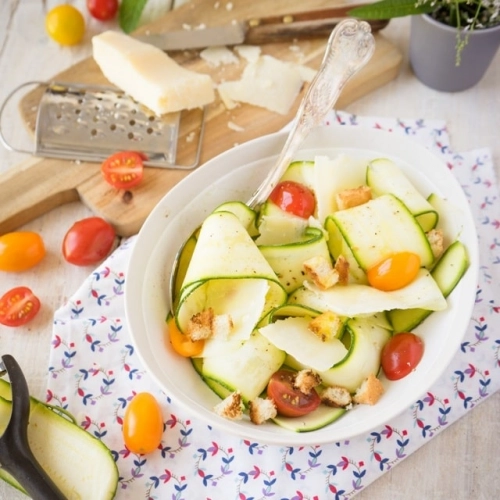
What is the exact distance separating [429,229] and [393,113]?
3.18 ft

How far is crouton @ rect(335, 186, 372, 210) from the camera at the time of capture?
2238 mm

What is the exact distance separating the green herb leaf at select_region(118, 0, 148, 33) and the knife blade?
117 millimetres

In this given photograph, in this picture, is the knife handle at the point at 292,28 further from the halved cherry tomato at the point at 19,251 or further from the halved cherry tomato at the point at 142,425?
the halved cherry tomato at the point at 142,425

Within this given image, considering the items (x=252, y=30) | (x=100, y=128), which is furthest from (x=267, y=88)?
(x=100, y=128)

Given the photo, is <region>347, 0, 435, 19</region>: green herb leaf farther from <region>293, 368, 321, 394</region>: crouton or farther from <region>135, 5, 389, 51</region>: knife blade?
<region>293, 368, 321, 394</region>: crouton

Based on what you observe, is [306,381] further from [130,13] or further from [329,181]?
[130,13]

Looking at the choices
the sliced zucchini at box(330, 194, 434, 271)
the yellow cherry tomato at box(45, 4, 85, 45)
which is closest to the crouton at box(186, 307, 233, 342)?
the sliced zucchini at box(330, 194, 434, 271)

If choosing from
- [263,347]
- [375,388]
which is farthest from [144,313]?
[375,388]

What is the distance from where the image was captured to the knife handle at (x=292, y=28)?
3.11 m

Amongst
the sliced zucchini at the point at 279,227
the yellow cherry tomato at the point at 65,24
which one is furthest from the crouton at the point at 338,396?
the yellow cherry tomato at the point at 65,24

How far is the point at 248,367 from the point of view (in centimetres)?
201

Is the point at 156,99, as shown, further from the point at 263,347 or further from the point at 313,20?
the point at 263,347

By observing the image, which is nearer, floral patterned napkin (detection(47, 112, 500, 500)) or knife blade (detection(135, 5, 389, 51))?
floral patterned napkin (detection(47, 112, 500, 500))

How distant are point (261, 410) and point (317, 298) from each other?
1.21 ft
